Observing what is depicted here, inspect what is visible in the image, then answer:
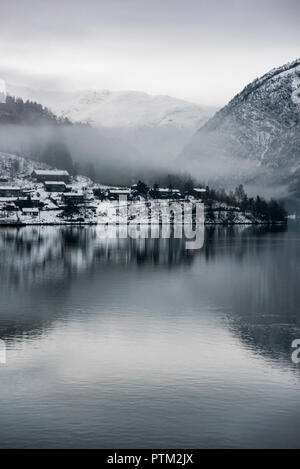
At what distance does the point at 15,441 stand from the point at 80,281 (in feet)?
145

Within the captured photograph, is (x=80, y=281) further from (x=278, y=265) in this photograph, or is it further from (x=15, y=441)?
(x=15, y=441)

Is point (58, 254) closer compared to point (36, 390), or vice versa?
point (36, 390)

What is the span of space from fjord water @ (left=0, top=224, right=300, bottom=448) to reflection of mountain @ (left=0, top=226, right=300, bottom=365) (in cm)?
17

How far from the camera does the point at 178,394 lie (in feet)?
98.8

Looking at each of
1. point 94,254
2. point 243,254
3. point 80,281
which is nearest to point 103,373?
point 80,281

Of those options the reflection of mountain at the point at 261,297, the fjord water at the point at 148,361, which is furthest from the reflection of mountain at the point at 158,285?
the fjord water at the point at 148,361

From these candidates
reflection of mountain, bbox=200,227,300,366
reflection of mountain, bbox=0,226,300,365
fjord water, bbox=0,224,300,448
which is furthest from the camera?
reflection of mountain, bbox=0,226,300,365

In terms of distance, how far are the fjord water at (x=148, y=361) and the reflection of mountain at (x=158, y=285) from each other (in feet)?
0.54

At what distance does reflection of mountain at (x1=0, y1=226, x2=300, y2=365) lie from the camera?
4588 cm

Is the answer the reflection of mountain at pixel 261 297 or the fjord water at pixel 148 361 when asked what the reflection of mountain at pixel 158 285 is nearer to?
the reflection of mountain at pixel 261 297

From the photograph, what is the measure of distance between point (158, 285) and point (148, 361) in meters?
31.4

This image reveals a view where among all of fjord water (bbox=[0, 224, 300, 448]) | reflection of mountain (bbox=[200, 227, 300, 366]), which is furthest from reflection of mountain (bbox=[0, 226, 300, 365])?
fjord water (bbox=[0, 224, 300, 448])

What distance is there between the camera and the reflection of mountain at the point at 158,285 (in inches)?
1806

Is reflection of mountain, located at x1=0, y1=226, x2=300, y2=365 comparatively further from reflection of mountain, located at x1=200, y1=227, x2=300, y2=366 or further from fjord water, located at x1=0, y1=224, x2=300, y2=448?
fjord water, located at x1=0, y1=224, x2=300, y2=448
